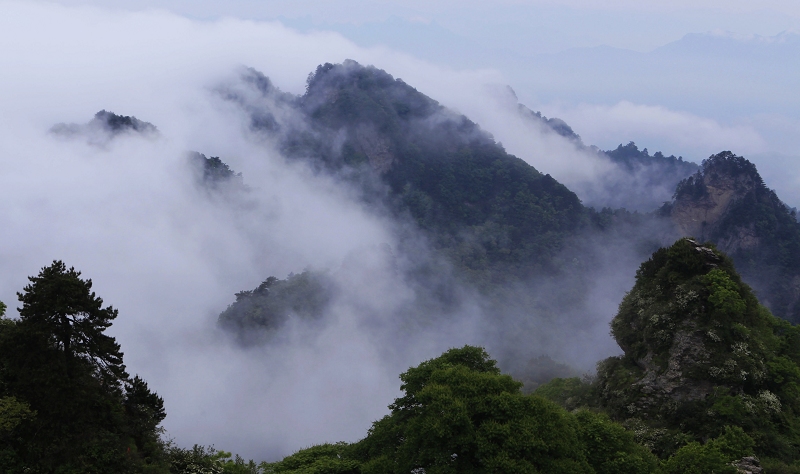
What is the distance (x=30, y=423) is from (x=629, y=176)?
196 metres

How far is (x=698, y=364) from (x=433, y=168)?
114055mm

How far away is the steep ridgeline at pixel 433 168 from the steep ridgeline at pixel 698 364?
256ft

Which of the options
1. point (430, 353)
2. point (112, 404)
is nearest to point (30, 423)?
point (112, 404)

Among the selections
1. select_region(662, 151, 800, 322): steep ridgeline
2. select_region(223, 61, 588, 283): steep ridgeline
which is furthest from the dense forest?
select_region(223, 61, 588, 283): steep ridgeline

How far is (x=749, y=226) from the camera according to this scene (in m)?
110

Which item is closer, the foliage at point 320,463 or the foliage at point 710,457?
the foliage at point 710,457

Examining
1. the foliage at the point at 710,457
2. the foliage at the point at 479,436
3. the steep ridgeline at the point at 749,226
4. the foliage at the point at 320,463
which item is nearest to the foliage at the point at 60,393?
the foliage at the point at 320,463

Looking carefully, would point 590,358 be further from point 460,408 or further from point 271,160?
point 271,160

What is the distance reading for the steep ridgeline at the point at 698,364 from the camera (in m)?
32.5

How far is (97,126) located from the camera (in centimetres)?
14575

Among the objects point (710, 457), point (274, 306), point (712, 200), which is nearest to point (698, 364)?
point (710, 457)

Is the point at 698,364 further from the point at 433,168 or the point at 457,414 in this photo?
the point at 433,168

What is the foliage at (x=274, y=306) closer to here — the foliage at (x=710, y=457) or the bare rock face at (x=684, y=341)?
the bare rock face at (x=684, y=341)

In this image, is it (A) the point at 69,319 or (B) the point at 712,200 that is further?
(B) the point at 712,200
